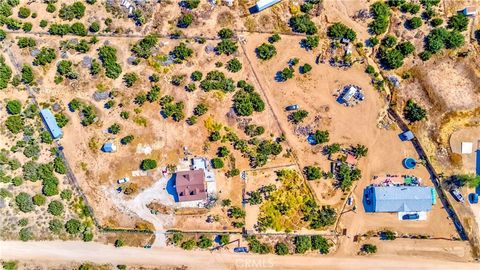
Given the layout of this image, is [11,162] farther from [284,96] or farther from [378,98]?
[378,98]

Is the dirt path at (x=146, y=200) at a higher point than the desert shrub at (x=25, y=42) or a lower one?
lower

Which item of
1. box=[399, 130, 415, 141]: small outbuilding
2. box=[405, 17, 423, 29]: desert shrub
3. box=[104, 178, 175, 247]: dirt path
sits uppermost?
box=[405, 17, 423, 29]: desert shrub

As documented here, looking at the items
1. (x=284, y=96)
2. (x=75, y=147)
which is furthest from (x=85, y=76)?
(x=284, y=96)

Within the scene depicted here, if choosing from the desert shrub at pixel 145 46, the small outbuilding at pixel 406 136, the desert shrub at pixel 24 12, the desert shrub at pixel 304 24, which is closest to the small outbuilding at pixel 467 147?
the small outbuilding at pixel 406 136

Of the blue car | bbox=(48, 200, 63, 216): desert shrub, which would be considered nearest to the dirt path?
bbox=(48, 200, 63, 216): desert shrub

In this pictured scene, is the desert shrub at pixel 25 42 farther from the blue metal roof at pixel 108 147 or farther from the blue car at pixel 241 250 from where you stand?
the blue car at pixel 241 250

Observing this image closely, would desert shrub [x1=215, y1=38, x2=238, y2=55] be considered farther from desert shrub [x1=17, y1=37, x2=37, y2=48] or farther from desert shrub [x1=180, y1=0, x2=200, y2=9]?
desert shrub [x1=17, y1=37, x2=37, y2=48]
